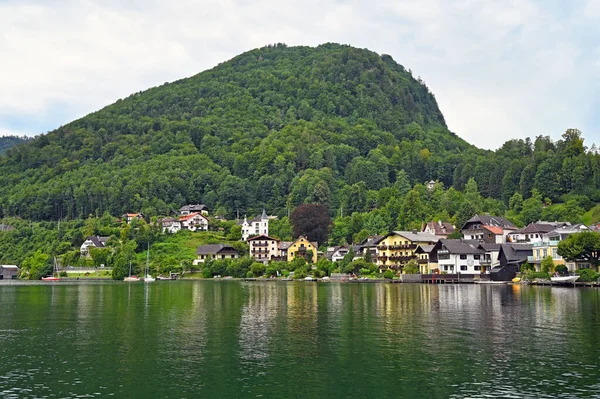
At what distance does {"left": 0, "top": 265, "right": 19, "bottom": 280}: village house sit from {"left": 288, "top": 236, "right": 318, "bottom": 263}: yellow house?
2345 inches

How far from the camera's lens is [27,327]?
38688mm

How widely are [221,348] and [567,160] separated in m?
123

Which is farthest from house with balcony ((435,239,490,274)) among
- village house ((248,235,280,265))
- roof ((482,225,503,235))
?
village house ((248,235,280,265))

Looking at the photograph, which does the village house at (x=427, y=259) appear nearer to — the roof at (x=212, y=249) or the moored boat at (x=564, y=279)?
the moored boat at (x=564, y=279)

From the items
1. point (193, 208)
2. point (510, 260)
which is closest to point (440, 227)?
point (510, 260)

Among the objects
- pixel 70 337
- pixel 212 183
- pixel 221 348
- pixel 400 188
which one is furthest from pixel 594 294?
pixel 212 183

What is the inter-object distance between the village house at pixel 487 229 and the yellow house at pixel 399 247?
7.09 metres

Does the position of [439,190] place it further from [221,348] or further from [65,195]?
[221,348]

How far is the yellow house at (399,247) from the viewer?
104688mm

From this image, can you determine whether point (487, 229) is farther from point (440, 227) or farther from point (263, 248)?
point (263, 248)

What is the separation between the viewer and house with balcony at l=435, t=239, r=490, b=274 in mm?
94250

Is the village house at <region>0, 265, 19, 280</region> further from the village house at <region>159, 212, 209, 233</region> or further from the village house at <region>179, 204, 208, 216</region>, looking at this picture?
the village house at <region>179, 204, 208, 216</region>

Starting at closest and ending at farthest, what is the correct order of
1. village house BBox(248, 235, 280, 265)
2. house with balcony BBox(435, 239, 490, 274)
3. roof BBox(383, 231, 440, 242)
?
house with balcony BBox(435, 239, 490, 274), roof BBox(383, 231, 440, 242), village house BBox(248, 235, 280, 265)

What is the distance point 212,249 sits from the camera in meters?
126
